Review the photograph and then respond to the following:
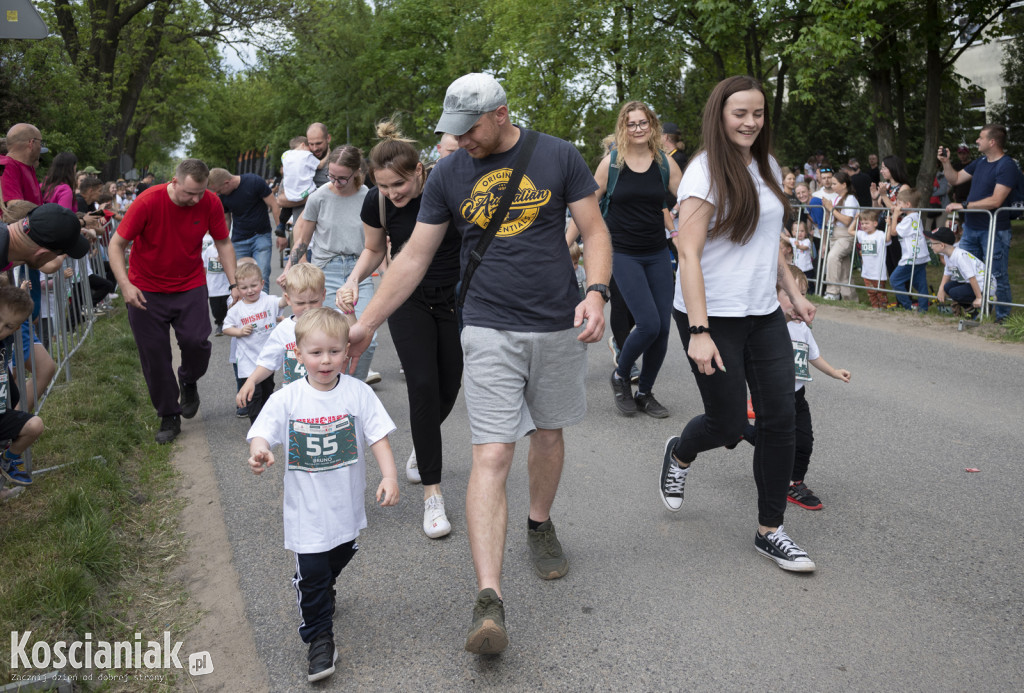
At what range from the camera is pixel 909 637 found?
3.42 metres

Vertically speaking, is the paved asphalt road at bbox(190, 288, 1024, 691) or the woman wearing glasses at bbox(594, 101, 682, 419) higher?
the woman wearing glasses at bbox(594, 101, 682, 419)

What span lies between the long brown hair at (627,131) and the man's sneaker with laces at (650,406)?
1712 millimetres

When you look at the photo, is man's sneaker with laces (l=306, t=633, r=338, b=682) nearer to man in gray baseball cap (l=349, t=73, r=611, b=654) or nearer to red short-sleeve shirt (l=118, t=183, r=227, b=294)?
man in gray baseball cap (l=349, t=73, r=611, b=654)

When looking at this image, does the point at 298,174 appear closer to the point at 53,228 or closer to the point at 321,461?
the point at 53,228

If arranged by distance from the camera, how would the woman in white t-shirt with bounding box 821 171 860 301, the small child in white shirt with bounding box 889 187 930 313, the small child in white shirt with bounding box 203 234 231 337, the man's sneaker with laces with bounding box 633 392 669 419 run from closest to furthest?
1. the man's sneaker with laces with bounding box 633 392 669 419
2. the small child in white shirt with bounding box 203 234 231 337
3. the small child in white shirt with bounding box 889 187 930 313
4. the woman in white t-shirt with bounding box 821 171 860 301

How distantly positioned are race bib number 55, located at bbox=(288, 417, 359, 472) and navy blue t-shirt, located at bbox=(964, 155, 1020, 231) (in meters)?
9.07

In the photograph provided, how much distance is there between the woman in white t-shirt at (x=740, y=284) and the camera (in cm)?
389

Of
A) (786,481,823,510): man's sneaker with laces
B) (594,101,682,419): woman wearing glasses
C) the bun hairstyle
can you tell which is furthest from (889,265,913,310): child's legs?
the bun hairstyle

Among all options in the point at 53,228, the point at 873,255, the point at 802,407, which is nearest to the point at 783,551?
the point at 802,407

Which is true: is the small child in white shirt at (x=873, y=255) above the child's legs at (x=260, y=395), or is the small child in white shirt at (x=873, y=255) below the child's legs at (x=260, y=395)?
above

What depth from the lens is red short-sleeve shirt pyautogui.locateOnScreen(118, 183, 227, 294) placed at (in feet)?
20.7

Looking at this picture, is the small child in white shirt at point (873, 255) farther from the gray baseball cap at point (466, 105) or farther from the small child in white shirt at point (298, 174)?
the gray baseball cap at point (466, 105)

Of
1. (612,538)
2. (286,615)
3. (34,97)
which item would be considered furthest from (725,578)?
(34,97)

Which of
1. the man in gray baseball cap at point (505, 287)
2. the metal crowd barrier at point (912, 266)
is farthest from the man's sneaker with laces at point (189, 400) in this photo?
the metal crowd barrier at point (912, 266)
